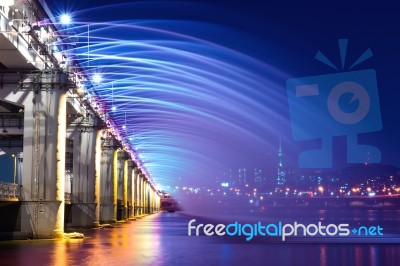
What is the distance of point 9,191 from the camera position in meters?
36.1

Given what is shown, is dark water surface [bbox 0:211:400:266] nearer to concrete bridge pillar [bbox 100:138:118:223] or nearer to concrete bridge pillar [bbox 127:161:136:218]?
concrete bridge pillar [bbox 100:138:118:223]

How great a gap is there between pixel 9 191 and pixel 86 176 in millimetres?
21237

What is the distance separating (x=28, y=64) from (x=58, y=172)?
22.9ft

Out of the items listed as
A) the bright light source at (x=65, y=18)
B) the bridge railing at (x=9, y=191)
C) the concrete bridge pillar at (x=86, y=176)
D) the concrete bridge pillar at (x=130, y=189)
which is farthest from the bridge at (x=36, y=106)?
the concrete bridge pillar at (x=130, y=189)

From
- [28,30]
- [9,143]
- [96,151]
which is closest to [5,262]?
[28,30]

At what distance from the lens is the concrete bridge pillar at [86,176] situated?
5612 centimetres

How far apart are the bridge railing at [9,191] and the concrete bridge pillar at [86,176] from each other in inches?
732

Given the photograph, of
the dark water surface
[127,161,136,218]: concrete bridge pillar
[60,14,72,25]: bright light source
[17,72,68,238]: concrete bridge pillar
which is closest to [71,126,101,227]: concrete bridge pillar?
[17,72,68,238]: concrete bridge pillar

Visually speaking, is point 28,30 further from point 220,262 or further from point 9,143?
point 9,143

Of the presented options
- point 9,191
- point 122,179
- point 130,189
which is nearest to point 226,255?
point 9,191

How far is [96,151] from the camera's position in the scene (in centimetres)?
5778

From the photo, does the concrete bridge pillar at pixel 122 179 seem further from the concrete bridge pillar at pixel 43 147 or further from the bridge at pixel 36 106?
the concrete bridge pillar at pixel 43 147

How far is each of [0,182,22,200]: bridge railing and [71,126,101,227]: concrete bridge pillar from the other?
1858 cm

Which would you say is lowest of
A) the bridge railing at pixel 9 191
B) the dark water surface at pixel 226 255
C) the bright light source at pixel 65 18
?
the dark water surface at pixel 226 255
